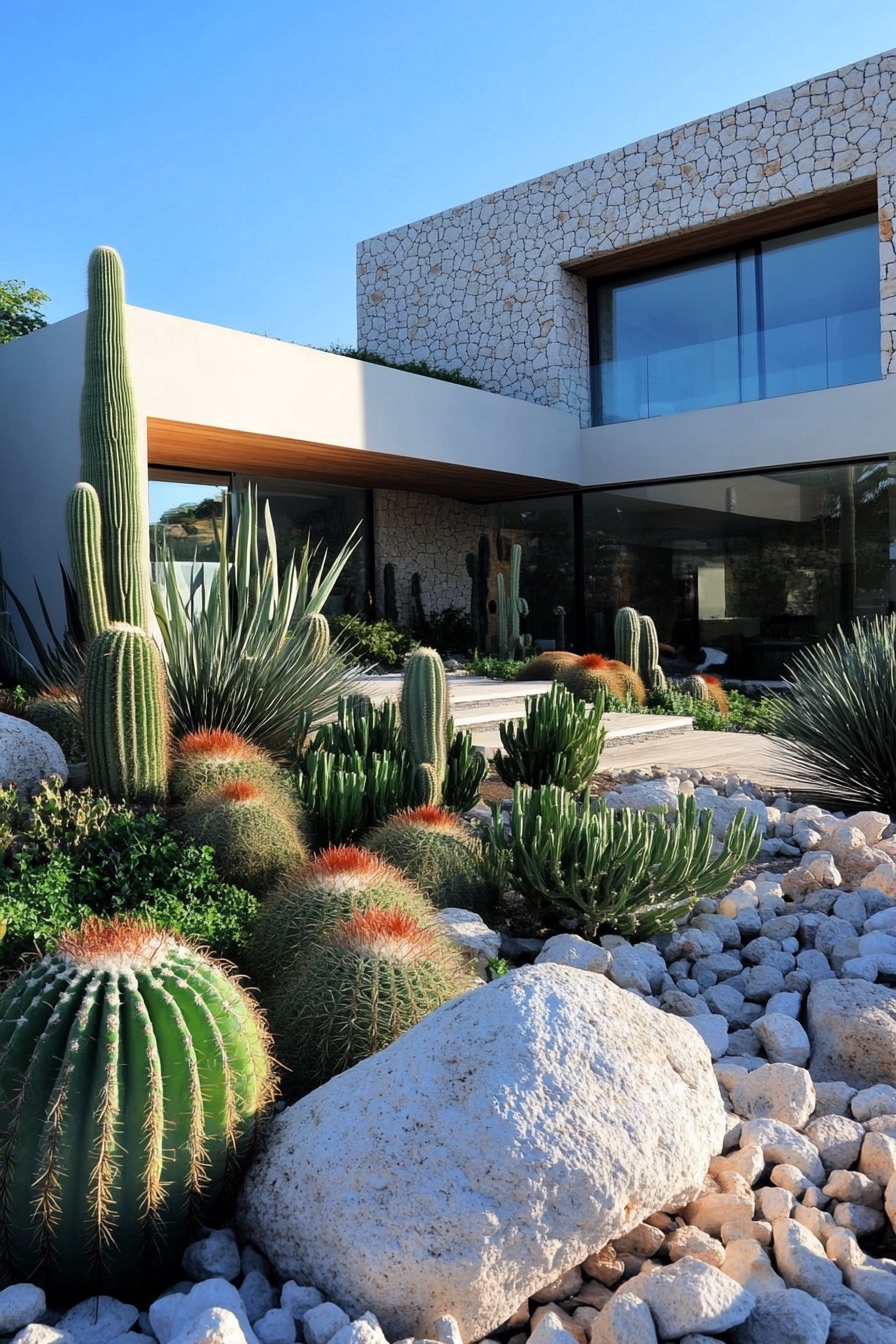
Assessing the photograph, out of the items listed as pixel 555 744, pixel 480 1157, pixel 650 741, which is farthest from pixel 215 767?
pixel 650 741

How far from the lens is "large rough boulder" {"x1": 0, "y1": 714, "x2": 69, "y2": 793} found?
4.46 meters

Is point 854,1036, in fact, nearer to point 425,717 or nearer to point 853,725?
point 425,717

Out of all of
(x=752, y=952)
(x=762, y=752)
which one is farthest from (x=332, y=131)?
(x=752, y=952)

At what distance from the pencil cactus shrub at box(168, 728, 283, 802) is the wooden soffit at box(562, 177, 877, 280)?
1269cm

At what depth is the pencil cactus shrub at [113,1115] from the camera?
1826 mm

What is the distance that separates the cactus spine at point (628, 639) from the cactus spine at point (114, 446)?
738cm

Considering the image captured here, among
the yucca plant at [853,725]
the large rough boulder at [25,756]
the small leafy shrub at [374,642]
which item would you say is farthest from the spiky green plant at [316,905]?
the small leafy shrub at [374,642]

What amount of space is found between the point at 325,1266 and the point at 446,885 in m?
1.86

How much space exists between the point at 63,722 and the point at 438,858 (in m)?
2.61

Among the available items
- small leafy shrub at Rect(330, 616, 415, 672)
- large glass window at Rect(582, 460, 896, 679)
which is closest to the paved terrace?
small leafy shrub at Rect(330, 616, 415, 672)

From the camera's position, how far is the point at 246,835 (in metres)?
3.66

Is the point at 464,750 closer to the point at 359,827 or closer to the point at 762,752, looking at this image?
the point at 359,827

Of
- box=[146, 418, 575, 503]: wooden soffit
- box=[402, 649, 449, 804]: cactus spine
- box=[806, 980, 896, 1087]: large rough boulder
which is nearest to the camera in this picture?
box=[806, 980, 896, 1087]: large rough boulder

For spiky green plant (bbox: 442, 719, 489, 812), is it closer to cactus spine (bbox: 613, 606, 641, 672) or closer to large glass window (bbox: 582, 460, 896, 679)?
cactus spine (bbox: 613, 606, 641, 672)
